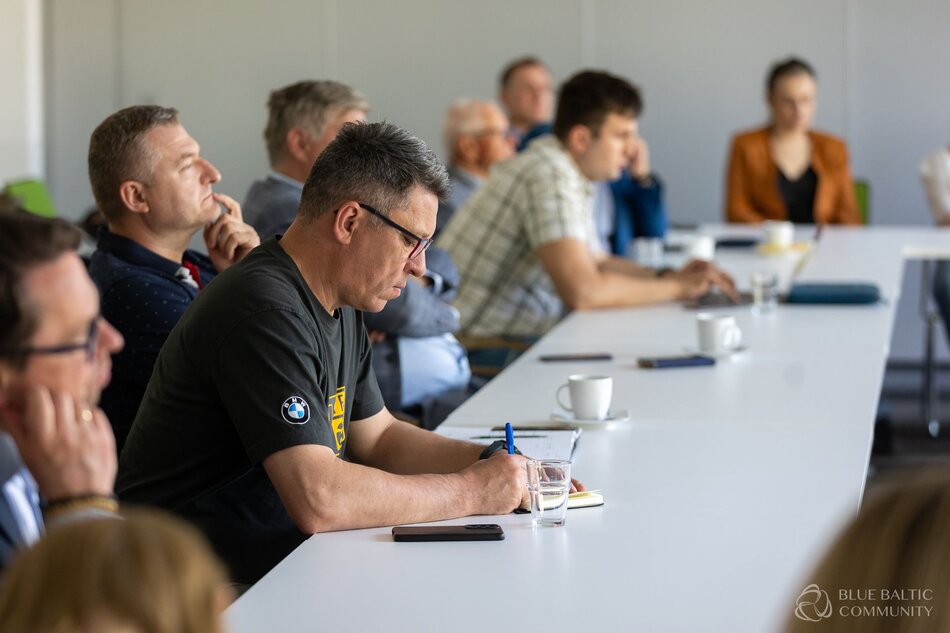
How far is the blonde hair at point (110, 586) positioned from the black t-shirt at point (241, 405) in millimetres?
1026

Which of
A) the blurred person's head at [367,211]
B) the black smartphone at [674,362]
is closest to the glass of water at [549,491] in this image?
the blurred person's head at [367,211]

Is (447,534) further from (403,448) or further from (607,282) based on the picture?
(607,282)

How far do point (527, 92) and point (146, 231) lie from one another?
14.5 ft

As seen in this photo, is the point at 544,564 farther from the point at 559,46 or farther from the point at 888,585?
the point at 559,46

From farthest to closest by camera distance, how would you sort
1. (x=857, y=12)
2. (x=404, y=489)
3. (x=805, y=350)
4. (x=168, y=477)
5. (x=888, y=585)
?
(x=857, y=12), (x=805, y=350), (x=168, y=477), (x=404, y=489), (x=888, y=585)

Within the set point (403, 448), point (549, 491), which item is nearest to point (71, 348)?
point (549, 491)

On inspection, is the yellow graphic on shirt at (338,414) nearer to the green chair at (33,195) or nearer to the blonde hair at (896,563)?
the blonde hair at (896,563)

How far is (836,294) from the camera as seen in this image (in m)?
3.78

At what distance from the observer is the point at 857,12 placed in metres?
6.95

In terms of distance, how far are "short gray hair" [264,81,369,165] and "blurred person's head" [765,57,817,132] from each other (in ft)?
11.6

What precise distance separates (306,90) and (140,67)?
4961 millimetres

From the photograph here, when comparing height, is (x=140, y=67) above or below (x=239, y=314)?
above

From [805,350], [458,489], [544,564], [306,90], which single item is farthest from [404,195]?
[805,350]

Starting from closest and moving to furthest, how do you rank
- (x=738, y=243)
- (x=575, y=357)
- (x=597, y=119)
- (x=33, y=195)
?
(x=575, y=357)
(x=597, y=119)
(x=33, y=195)
(x=738, y=243)
